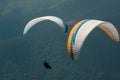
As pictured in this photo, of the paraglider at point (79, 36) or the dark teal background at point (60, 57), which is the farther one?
the dark teal background at point (60, 57)

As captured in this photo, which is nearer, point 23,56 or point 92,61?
point 92,61

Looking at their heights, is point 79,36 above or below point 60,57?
above

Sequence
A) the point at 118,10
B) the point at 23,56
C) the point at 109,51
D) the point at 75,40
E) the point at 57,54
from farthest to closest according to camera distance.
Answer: the point at 118,10 → the point at 23,56 → the point at 57,54 → the point at 109,51 → the point at 75,40

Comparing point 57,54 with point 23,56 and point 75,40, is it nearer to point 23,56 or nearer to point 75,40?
point 23,56

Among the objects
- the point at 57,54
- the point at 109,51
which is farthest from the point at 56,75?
the point at 109,51

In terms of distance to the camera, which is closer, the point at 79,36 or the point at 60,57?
the point at 79,36

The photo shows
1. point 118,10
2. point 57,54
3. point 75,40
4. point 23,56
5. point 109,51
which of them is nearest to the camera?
point 75,40

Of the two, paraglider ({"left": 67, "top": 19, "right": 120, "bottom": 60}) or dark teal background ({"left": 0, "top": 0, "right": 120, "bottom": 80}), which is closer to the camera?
paraglider ({"left": 67, "top": 19, "right": 120, "bottom": 60})

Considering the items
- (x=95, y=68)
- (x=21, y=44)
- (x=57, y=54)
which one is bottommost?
(x=95, y=68)

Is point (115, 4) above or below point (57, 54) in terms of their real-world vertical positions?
above

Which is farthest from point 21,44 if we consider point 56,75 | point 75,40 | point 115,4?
point 75,40
